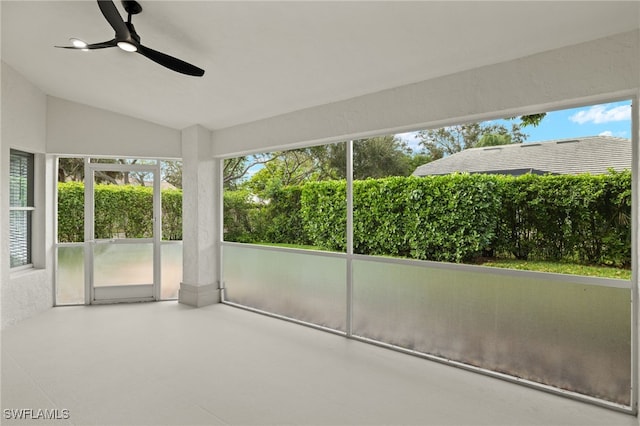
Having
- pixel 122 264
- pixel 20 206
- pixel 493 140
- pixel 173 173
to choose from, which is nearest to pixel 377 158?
pixel 493 140

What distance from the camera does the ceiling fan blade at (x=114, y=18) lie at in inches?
84.5

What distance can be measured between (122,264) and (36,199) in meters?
1.40

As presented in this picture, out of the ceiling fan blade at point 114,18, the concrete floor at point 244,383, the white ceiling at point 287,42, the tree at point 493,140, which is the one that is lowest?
the concrete floor at point 244,383

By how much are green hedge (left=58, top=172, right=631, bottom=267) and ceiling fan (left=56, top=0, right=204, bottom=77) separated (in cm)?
214

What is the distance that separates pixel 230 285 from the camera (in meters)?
5.56

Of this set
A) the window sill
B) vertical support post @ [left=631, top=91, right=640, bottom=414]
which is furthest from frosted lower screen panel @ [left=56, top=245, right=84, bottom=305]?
vertical support post @ [left=631, top=91, right=640, bottom=414]

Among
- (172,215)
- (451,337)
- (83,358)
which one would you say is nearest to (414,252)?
(451,337)

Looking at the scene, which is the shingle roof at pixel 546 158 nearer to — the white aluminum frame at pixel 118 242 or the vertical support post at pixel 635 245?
the vertical support post at pixel 635 245

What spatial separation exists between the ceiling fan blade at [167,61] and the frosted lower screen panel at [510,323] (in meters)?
2.51

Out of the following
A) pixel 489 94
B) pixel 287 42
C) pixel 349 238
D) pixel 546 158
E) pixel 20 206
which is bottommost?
pixel 349 238

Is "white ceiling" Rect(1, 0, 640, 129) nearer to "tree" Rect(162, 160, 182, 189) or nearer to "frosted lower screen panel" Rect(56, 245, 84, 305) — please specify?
"tree" Rect(162, 160, 182, 189)

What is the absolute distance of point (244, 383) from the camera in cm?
301

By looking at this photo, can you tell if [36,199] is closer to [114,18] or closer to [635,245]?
[114,18]

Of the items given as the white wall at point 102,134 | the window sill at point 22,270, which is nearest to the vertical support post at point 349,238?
the white wall at point 102,134
